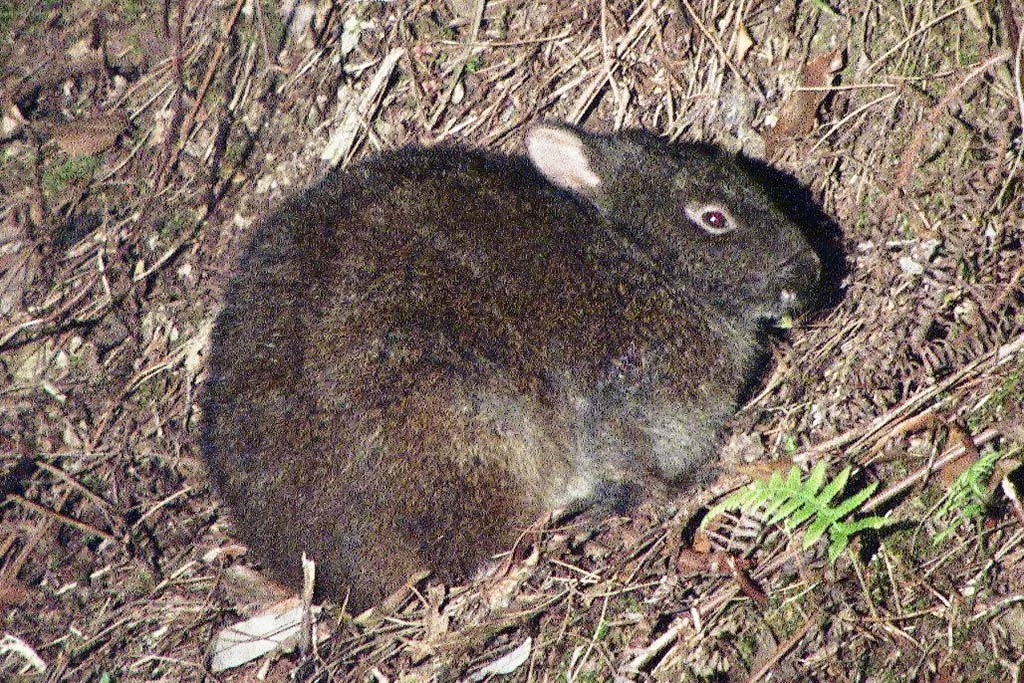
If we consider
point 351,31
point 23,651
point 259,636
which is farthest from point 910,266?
point 23,651

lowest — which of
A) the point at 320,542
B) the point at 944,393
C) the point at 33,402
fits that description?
the point at 33,402

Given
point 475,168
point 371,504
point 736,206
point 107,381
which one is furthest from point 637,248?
point 107,381

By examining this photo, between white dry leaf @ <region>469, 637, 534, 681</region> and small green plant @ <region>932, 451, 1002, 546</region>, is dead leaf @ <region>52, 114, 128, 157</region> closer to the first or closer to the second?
white dry leaf @ <region>469, 637, 534, 681</region>

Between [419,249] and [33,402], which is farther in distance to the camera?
[33,402]

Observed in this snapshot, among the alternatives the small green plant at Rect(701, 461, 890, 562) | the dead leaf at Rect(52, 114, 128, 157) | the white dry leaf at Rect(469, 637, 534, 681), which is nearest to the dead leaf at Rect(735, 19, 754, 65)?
the small green plant at Rect(701, 461, 890, 562)

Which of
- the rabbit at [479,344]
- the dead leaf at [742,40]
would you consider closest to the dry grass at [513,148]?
the dead leaf at [742,40]

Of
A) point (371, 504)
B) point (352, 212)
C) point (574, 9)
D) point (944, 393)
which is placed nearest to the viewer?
point (944, 393)

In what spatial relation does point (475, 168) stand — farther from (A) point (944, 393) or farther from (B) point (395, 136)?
(A) point (944, 393)
